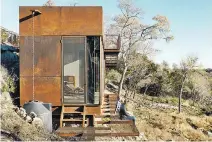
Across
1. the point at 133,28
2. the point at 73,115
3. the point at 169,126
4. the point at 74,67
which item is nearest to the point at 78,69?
the point at 74,67

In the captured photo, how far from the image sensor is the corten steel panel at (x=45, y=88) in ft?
31.0

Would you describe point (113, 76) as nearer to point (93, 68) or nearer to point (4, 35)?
point (4, 35)

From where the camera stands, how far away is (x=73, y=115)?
31.5 ft

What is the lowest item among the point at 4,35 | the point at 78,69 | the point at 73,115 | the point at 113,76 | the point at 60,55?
the point at 73,115

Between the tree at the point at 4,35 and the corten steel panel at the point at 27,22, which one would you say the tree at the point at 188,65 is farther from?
the corten steel panel at the point at 27,22

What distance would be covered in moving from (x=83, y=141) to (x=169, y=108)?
19.3m

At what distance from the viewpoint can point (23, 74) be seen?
31.0 ft

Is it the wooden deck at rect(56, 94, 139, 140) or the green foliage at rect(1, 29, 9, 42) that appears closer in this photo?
the wooden deck at rect(56, 94, 139, 140)

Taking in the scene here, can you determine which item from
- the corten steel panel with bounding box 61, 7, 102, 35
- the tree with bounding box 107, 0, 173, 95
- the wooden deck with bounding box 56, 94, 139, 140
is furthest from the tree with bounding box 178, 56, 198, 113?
the corten steel panel with bounding box 61, 7, 102, 35

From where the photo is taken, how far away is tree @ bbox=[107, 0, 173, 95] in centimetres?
2688

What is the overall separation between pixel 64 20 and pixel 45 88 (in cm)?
216

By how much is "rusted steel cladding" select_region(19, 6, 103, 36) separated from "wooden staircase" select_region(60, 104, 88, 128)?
2276 mm

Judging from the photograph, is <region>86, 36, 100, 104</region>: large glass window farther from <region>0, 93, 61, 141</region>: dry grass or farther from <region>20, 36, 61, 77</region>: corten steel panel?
<region>0, 93, 61, 141</region>: dry grass

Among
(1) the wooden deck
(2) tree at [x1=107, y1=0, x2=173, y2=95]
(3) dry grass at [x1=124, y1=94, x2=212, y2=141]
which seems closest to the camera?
(1) the wooden deck
